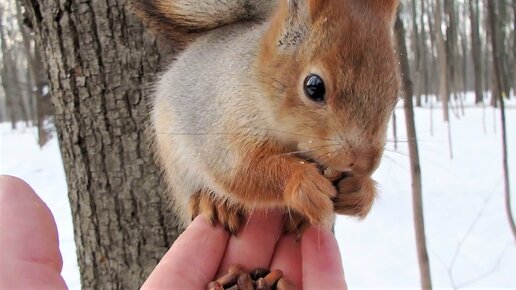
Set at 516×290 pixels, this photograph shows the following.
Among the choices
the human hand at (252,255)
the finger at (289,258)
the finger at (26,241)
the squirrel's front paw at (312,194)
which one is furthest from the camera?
the finger at (289,258)

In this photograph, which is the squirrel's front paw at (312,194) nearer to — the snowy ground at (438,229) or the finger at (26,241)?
the finger at (26,241)

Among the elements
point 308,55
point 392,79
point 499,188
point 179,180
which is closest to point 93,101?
point 179,180

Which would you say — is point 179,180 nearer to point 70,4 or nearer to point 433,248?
point 70,4

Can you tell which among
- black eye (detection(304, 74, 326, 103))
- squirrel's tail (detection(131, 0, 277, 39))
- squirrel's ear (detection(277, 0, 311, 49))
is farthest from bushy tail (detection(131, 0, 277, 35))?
black eye (detection(304, 74, 326, 103))

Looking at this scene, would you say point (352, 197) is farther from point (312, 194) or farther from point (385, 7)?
point (385, 7)

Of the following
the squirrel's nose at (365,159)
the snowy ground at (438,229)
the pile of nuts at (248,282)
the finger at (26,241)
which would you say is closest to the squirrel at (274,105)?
the squirrel's nose at (365,159)

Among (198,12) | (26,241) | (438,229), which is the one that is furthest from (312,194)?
(438,229)
